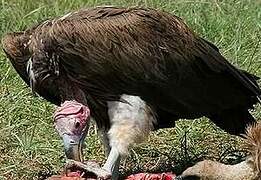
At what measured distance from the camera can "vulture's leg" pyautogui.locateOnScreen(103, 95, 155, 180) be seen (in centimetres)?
555

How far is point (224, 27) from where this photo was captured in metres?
8.55

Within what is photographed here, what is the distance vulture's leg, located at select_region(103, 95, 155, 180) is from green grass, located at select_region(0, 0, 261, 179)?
0.63 m

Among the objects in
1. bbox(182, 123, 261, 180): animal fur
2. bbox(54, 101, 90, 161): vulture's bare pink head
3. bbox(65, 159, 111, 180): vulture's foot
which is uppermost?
bbox(182, 123, 261, 180): animal fur

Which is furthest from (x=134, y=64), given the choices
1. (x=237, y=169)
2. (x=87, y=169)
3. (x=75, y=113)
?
(x=237, y=169)

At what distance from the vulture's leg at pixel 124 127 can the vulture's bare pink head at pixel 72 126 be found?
0.24m

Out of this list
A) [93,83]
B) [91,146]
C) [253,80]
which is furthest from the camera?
[91,146]

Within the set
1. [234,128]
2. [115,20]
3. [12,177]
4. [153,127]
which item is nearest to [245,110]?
[234,128]

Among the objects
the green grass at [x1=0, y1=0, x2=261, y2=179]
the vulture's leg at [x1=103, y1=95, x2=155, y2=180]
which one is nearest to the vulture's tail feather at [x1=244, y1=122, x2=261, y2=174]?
the vulture's leg at [x1=103, y1=95, x2=155, y2=180]

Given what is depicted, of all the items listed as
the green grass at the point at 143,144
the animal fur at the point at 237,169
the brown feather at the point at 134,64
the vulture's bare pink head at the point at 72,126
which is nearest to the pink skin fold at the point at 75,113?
the vulture's bare pink head at the point at 72,126

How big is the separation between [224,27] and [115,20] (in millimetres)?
3057

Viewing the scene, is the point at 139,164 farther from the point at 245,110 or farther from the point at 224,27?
the point at 224,27

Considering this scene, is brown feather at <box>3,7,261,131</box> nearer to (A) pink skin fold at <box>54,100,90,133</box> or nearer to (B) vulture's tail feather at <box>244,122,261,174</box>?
(A) pink skin fold at <box>54,100,90,133</box>

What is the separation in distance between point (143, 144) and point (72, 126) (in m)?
1.10

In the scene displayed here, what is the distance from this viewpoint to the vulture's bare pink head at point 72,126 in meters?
5.32
